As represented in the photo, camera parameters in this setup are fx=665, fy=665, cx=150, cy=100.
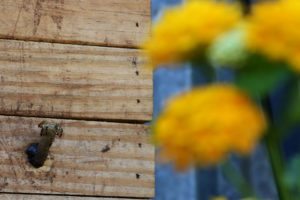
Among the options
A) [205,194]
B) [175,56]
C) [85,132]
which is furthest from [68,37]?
[205,194]

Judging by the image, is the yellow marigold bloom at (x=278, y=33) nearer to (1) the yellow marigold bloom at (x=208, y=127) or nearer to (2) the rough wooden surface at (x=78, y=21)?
(1) the yellow marigold bloom at (x=208, y=127)

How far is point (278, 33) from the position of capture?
1.01 ft

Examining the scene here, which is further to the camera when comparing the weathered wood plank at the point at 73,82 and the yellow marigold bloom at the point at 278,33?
the weathered wood plank at the point at 73,82

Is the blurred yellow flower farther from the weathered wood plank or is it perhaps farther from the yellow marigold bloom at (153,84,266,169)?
the weathered wood plank

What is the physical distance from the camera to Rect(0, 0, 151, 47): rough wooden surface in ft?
4.19

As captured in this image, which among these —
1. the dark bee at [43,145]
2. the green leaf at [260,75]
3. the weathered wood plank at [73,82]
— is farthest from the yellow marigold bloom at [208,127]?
the weathered wood plank at [73,82]

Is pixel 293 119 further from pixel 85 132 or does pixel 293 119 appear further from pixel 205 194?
pixel 205 194

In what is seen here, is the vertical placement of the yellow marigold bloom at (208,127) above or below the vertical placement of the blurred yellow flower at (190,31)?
below

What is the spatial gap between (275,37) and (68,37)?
1025mm

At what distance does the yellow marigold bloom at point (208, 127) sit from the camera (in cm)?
30

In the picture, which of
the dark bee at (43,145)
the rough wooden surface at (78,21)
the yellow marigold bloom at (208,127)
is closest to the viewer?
the yellow marigold bloom at (208,127)

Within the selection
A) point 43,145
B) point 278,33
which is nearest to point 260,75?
point 278,33

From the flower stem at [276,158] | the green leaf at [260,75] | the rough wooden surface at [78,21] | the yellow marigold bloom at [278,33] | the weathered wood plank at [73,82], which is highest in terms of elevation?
the rough wooden surface at [78,21]

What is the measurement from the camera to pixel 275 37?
0.31m
